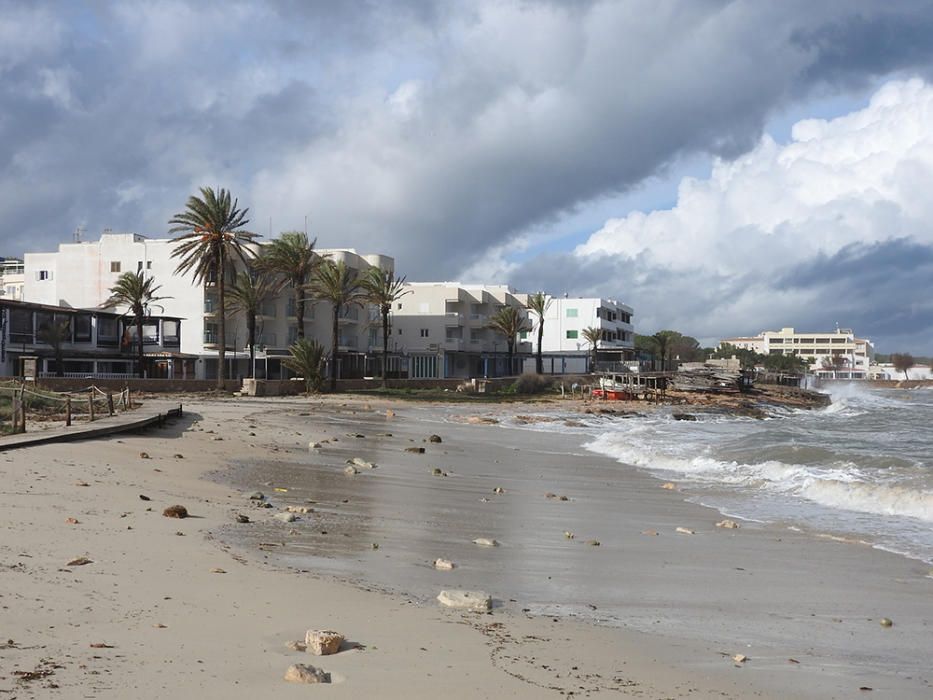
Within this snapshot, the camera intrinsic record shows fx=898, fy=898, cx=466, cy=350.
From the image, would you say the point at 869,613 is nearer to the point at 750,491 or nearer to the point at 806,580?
the point at 806,580

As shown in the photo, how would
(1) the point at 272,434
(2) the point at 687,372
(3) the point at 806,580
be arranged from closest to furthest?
(3) the point at 806,580
(1) the point at 272,434
(2) the point at 687,372

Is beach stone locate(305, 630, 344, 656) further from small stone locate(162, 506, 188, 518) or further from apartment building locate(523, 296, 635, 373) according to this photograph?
apartment building locate(523, 296, 635, 373)

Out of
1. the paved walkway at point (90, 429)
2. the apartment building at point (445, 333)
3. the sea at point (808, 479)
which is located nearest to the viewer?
the sea at point (808, 479)

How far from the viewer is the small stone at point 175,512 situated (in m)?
11.0

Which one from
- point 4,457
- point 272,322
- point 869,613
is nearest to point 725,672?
point 869,613

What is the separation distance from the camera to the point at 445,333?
94750 millimetres

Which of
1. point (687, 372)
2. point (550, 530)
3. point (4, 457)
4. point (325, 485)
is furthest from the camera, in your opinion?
point (687, 372)

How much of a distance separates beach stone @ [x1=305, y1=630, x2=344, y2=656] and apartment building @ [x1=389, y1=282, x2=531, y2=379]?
82654 mm

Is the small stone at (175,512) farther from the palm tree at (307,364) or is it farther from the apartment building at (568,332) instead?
the apartment building at (568,332)

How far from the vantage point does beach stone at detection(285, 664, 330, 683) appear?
545 cm

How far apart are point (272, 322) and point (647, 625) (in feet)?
241

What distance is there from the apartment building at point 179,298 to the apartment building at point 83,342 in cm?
182

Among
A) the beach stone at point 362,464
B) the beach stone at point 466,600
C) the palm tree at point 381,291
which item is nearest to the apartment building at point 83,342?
the palm tree at point 381,291

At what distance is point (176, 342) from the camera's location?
69.9m
